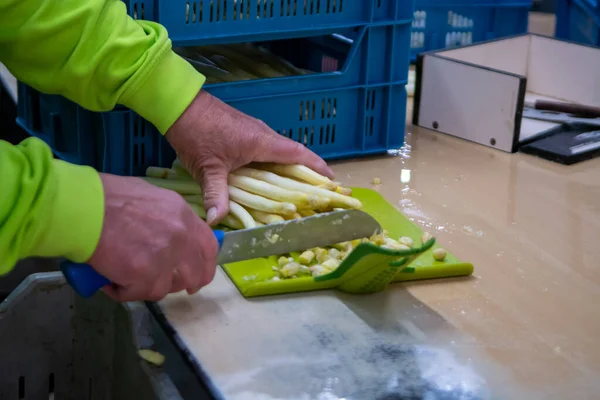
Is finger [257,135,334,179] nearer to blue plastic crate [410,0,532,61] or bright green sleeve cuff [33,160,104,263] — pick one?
bright green sleeve cuff [33,160,104,263]

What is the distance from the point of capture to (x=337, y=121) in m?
1.56

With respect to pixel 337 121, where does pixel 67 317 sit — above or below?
below

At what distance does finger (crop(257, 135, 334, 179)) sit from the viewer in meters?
1.30

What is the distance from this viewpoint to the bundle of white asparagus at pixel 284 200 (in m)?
1.18

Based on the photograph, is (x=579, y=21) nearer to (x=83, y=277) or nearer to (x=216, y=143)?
(x=216, y=143)

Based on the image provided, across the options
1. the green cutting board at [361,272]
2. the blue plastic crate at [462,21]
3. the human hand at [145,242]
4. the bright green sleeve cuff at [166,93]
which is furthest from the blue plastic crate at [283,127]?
the blue plastic crate at [462,21]

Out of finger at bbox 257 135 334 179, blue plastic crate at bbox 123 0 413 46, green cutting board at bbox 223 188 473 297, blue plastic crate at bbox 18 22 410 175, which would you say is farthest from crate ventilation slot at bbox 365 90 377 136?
Result: green cutting board at bbox 223 188 473 297

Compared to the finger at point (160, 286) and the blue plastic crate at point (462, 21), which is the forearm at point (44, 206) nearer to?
the finger at point (160, 286)

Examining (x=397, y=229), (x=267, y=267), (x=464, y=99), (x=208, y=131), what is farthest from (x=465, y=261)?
(x=464, y=99)

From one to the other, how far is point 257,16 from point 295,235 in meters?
0.44

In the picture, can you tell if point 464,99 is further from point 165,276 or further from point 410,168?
point 165,276

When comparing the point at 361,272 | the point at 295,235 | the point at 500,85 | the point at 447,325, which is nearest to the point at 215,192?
the point at 295,235

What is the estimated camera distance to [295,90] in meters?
1.49

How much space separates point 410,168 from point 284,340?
2.05 feet
